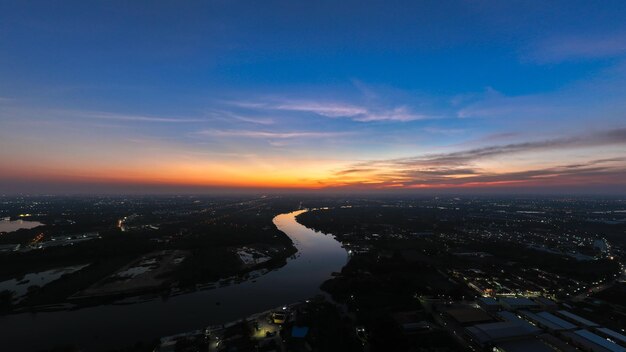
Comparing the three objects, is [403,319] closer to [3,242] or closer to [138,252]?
[138,252]

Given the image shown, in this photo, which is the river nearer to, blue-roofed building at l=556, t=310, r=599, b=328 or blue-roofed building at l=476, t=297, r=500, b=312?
blue-roofed building at l=476, t=297, r=500, b=312

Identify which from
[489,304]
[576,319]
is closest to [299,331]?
[489,304]

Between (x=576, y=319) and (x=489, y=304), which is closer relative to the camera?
(x=576, y=319)

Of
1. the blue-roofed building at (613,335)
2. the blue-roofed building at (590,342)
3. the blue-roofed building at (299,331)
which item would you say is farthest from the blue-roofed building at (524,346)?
the blue-roofed building at (299,331)

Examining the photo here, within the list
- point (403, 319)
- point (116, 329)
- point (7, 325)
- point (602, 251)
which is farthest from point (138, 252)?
point (602, 251)

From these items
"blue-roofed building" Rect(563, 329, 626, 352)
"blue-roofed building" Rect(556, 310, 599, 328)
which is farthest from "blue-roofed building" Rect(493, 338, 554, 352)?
"blue-roofed building" Rect(556, 310, 599, 328)

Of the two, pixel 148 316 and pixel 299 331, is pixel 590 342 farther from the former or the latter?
pixel 148 316

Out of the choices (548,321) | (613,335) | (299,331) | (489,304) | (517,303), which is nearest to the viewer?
(613,335)

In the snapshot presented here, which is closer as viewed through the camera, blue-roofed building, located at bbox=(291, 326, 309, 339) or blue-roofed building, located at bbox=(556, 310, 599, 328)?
blue-roofed building, located at bbox=(291, 326, 309, 339)

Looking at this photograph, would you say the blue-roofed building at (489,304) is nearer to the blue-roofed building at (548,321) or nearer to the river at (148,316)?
the blue-roofed building at (548,321)
